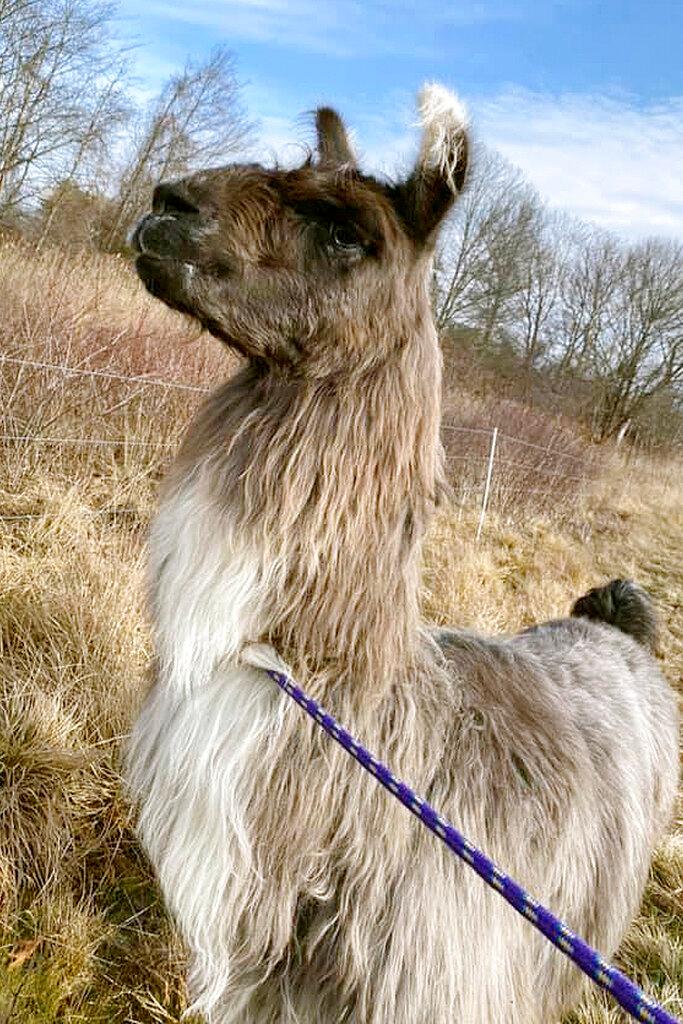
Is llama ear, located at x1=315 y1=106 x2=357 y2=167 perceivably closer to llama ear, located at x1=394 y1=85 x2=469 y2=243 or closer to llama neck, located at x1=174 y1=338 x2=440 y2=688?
llama ear, located at x1=394 y1=85 x2=469 y2=243

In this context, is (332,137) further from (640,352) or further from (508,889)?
(640,352)

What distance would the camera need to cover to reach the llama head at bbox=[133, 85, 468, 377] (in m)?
1.63

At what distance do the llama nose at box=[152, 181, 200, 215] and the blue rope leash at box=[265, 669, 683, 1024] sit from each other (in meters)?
0.99

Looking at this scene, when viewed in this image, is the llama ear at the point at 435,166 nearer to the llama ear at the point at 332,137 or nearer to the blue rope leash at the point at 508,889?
the llama ear at the point at 332,137

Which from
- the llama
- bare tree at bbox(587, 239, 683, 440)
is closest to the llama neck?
the llama

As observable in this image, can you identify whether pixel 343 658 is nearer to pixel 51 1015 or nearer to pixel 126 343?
pixel 51 1015

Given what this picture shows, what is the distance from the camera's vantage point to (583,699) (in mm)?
2404

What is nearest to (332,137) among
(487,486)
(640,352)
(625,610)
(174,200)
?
(174,200)

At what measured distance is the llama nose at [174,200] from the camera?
5.39 ft

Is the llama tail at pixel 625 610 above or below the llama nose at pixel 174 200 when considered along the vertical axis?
below

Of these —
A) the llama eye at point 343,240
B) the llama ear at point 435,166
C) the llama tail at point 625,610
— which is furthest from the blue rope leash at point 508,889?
the llama tail at point 625,610

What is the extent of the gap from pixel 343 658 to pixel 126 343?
17.1 feet

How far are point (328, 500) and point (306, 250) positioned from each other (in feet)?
1.82

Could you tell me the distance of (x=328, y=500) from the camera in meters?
1.69
